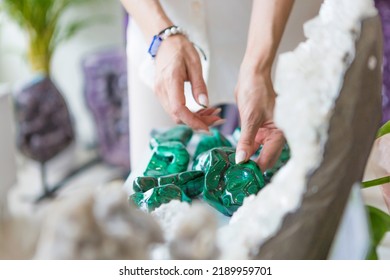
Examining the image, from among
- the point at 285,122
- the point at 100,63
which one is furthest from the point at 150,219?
the point at 100,63

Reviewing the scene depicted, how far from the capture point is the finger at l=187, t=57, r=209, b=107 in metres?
0.71

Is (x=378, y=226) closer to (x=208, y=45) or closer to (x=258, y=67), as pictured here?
(x=258, y=67)

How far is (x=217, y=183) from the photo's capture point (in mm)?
670

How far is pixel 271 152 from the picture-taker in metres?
0.69

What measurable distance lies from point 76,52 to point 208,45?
1905 millimetres

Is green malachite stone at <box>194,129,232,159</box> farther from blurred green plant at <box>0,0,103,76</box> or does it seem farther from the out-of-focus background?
blurred green plant at <box>0,0,103,76</box>

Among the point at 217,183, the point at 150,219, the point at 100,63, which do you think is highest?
the point at 150,219

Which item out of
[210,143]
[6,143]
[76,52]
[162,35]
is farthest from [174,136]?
[76,52]

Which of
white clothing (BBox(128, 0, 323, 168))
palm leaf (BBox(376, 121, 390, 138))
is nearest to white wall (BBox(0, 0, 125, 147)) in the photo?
white clothing (BBox(128, 0, 323, 168))

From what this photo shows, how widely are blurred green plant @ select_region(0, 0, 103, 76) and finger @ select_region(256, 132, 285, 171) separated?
178 cm

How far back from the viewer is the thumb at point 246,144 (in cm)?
67

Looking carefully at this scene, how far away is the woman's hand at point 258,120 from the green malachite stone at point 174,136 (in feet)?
0.54
